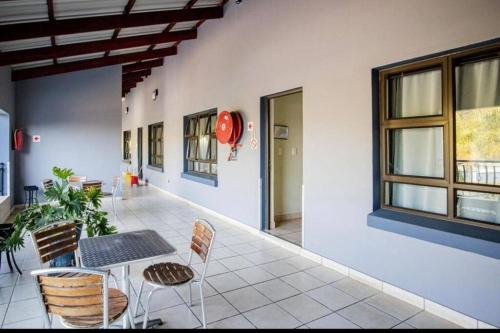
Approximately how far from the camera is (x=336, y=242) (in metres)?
3.32

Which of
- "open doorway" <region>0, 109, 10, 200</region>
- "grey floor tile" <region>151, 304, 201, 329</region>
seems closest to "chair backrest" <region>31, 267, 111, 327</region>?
"grey floor tile" <region>151, 304, 201, 329</region>

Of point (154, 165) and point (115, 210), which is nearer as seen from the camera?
point (115, 210)

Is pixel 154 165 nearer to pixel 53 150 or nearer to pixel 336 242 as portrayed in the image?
pixel 53 150

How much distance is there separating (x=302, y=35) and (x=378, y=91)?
4.45ft

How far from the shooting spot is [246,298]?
2709mm

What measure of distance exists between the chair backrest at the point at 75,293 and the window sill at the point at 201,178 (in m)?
4.35

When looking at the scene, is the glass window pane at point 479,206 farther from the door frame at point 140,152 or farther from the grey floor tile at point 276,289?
the door frame at point 140,152

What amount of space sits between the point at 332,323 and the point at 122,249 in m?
1.64

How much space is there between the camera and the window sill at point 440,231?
2.13 m

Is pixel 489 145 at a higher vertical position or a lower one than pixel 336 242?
higher

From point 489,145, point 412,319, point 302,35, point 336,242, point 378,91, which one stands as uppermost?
point 302,35

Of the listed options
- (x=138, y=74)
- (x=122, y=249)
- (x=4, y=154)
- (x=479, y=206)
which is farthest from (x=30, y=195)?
(x=479, y=206)

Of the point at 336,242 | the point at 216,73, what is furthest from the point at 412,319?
the point at 216,73

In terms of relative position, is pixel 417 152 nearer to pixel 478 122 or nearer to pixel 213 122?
pixel 478 122
